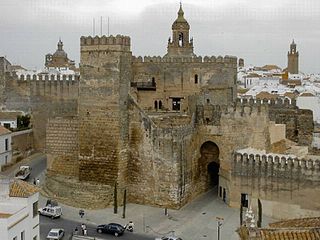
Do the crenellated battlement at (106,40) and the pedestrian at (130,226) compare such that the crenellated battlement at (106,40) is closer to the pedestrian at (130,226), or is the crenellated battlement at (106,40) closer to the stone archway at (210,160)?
the stone archway at (210,160)

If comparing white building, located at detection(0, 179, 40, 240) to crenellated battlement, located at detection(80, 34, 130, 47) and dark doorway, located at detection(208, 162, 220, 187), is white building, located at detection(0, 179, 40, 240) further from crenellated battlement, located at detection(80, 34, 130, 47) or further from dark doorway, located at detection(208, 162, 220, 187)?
dark doorway, located at detection(208, 162, 220, 187)

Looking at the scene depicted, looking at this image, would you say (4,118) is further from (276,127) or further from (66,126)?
(276,127)

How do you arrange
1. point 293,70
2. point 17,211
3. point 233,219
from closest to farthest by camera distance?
point 17,211 < point 233,219 < point 293,70

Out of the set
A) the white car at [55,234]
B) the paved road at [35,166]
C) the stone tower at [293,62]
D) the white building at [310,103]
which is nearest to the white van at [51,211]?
the white car at [55,234]

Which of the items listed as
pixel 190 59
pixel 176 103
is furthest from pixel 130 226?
pixel 190 59

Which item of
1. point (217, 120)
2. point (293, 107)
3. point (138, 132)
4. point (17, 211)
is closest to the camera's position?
point (17, 211)

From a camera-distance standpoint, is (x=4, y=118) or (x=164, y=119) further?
(x=4, y=118)

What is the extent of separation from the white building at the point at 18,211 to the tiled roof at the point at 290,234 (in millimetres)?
8291

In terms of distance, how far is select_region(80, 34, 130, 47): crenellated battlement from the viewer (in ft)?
98.5

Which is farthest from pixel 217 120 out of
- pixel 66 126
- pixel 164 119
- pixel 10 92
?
pixel 10 92

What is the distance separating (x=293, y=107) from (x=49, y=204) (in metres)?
21.6

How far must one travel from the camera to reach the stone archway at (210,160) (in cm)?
3331

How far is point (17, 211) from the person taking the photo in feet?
62.4

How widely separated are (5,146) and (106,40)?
12.2 m
